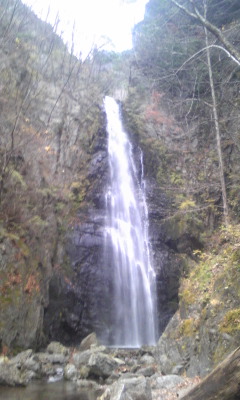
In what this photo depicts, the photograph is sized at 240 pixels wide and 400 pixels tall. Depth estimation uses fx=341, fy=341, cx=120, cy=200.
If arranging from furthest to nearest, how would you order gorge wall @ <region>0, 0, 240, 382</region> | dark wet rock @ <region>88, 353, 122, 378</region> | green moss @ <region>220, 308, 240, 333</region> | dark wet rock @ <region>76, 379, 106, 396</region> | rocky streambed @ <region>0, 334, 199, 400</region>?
gorge wall @ <region>0, 0, 240, 382</region> < dark wet rock @ <region>88, 353, 122, 378</region> < dark wet rock @ <region>76, 379, 106, 396</region> < green moss @ <region>220, 308, 240, 333</region> < rocky streambed @ <region>0, 334, 199, 400</region>

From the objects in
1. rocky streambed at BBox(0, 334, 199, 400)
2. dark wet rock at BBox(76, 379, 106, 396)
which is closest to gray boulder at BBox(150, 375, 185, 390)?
rocky streambed at BBox(0, 334, 199, 400)

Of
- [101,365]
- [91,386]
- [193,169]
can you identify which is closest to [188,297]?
[101,365]

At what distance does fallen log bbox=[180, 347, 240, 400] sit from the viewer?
2355mm

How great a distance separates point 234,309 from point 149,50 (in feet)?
70.6

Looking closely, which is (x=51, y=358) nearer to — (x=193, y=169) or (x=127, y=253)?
(x=127, y=253)

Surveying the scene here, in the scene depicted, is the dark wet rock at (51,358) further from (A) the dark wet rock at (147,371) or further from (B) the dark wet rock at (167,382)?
(B) the dark wet rock at (167,382)

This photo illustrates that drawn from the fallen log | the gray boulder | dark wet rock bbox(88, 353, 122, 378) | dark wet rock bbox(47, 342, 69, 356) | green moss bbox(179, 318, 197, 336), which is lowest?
the gray boulder

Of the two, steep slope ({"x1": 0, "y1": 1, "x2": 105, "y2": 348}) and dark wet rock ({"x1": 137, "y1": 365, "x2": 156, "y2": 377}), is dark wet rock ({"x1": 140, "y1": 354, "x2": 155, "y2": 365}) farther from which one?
steep slope ({"x1": 0, "y1": 1, "x2": 105, "y2": 348})

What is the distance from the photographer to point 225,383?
7.91 feet

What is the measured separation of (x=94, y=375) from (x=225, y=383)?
6846mm

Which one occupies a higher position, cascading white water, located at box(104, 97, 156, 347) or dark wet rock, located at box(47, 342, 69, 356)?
cascading white water, located at box(104, 97, 156, 347)

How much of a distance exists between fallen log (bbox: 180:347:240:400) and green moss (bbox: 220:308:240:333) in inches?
149

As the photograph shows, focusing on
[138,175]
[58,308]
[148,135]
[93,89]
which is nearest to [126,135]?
[148,135]

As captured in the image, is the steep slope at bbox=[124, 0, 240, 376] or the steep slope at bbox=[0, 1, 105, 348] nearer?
the steep slope at bbox=[124, 0, 240, 376]
